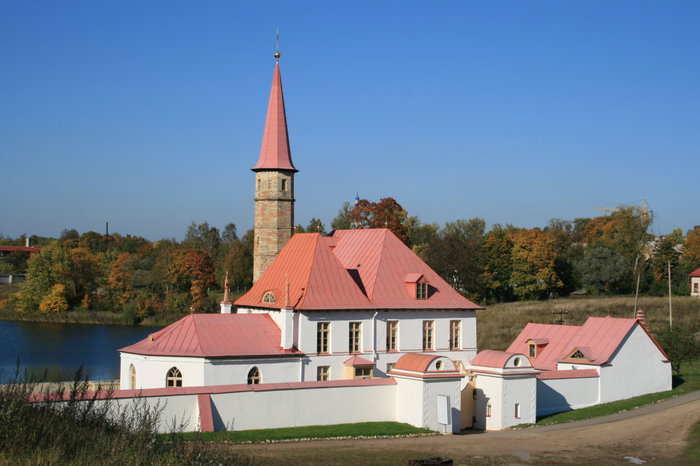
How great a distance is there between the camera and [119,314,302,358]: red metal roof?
26422 millimetres

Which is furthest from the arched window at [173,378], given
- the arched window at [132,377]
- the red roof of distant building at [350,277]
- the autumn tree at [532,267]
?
the autumn tree at [532,267]

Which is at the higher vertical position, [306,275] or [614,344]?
[306,275]

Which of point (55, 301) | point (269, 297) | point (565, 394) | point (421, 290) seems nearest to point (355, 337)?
point (421, 290)

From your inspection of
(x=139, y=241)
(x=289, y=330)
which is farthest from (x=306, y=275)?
(x=139, y=241)

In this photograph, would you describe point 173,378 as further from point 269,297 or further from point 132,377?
point 269,297

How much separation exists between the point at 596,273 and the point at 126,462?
67783mm

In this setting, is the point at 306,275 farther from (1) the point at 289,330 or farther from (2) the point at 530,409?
(2) the point at 530,409

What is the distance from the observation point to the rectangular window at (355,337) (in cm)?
2969

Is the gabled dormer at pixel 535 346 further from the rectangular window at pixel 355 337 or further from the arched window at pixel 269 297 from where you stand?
the arched window at pixel 269 297

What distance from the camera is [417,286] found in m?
31.5

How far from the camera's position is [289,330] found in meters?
28.1

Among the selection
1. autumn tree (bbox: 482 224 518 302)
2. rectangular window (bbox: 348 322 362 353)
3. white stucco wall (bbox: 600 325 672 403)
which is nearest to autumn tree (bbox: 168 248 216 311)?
autumn tree (bbox: 482 224 518 302)

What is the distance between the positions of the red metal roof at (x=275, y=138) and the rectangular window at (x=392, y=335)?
33.5 feet

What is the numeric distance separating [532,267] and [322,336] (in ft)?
147
